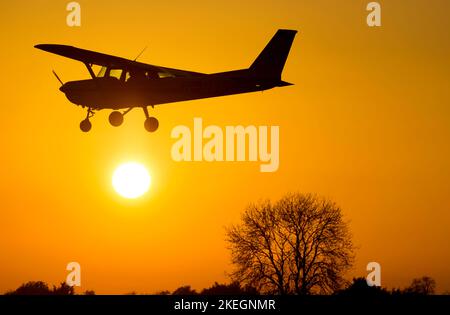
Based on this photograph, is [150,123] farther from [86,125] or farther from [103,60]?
[103,60]

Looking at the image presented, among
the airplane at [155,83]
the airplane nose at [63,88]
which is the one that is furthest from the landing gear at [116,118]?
the airplane nose at [63,88]

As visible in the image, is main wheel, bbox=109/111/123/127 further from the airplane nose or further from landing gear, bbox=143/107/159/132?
the airplane nose

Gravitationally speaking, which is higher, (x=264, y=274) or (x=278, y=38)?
(x=278, y=38)

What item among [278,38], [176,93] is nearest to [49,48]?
[176,93]

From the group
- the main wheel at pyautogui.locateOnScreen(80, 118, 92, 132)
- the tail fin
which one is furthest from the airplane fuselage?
the tail fin

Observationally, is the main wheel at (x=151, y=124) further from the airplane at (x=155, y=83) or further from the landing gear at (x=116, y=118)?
the landing gear at (x=116, y=118)

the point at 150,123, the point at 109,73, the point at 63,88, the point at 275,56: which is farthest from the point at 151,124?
the point at 275,56

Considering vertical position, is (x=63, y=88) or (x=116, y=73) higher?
(x=116, y=73)

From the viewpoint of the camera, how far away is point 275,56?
4038 cm

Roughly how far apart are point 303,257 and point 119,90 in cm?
2908

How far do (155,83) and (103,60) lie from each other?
3163 millimetres

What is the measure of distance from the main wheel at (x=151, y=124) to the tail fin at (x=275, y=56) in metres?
4.42
